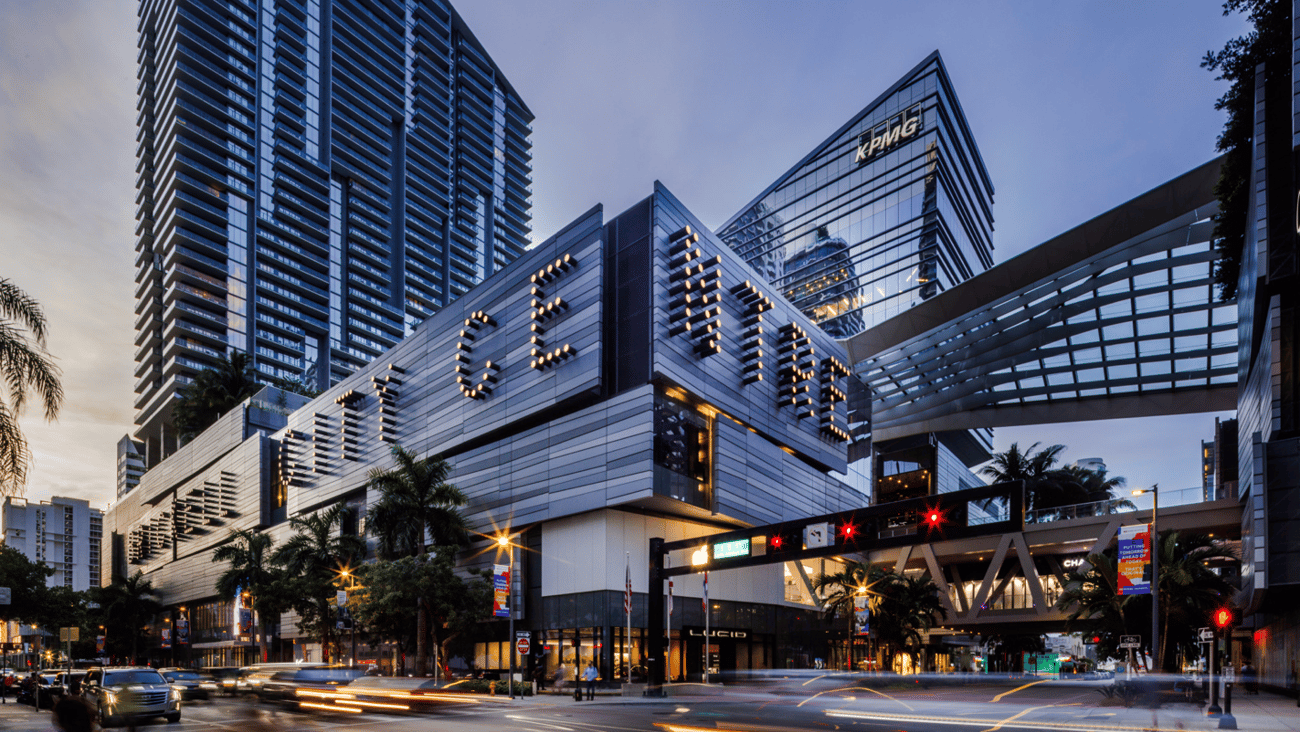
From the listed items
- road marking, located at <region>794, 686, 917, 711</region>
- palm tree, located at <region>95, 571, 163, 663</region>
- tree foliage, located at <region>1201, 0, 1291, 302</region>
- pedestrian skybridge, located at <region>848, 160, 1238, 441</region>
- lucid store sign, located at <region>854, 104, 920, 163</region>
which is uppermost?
lucid store sign, located at <region>854, 104, 920, 163</region>

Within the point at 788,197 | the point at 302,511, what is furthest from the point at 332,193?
the point at 302,511

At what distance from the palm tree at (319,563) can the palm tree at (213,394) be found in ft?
235

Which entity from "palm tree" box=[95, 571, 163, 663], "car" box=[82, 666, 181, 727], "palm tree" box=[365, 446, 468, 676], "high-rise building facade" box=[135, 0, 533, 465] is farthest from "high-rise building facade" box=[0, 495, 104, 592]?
"car" box=[82, 666, 181, 727]

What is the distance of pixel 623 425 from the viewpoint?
147ft

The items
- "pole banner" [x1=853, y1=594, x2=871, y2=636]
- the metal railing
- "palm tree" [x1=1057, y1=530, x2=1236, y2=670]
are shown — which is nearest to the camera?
"palm tree" [x1=1057, y1=530, x2=1236, y2=670]

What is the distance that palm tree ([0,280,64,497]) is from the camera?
17188 millimetres

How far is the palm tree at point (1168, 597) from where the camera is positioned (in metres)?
39.8

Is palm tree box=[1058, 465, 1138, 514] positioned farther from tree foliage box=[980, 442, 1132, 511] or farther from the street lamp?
the street lamp

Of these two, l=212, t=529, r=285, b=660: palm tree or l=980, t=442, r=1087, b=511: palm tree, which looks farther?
l=980, t=442, r=1087, b=511: palm tree

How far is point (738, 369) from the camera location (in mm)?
51625

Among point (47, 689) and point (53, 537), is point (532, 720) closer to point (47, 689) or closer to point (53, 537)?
point (47, 689)

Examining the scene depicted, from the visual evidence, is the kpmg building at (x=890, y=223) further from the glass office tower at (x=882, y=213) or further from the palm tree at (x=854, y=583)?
the palm tree at (x=854, y=583)

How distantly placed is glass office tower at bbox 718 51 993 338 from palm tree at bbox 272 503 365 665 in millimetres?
65880

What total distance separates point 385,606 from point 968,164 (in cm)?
10101
